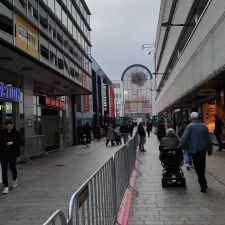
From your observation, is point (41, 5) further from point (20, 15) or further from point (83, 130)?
point (83, 130)

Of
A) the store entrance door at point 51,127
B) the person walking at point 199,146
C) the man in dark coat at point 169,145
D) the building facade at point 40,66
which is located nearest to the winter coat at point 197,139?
the person walking at point 199,146

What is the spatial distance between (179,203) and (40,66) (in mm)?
10785

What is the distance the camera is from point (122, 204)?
8.17 m

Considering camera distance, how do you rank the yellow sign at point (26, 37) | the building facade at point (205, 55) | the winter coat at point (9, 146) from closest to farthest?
→ the winter coat at point (9, 146) < the building facade at point (205, 55) < the yellow sign at point (26, 37)

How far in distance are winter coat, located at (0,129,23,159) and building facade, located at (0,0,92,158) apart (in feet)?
9.99

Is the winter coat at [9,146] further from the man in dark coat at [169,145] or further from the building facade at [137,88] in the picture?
the building facade at [137,88]

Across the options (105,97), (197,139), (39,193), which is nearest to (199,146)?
(197,139)

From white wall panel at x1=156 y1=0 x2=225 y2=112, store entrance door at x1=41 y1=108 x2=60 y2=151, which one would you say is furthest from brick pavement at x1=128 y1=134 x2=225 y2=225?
store entrance door at x1=41 y1=108 x2=60 y2=151

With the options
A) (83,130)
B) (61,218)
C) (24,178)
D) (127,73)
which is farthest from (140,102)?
(61,218)

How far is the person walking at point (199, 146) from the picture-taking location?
920 cm

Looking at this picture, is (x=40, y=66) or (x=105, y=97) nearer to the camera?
(x=40, y=66)

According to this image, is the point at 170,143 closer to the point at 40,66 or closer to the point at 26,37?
the point at 26,37

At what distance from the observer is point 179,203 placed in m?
8.16

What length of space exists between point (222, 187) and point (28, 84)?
13160 mm
